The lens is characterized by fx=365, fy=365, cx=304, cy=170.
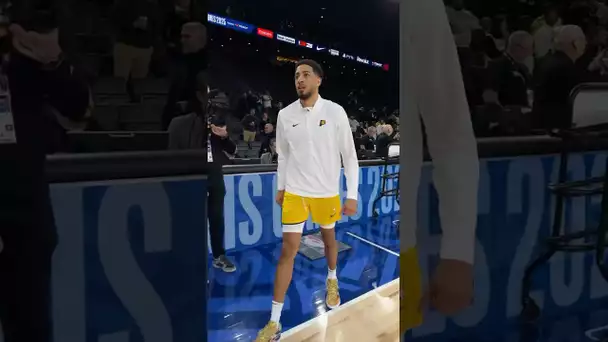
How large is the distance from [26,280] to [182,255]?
1.17 feet

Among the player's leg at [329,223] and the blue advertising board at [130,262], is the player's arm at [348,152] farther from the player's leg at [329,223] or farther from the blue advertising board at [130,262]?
the blue advertising board at [130,262]

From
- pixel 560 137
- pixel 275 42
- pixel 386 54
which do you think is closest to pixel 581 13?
pixel 560 137

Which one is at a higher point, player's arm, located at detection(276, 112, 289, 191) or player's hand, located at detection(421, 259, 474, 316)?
player's arm, located at detection(276, 112, 289, 191)

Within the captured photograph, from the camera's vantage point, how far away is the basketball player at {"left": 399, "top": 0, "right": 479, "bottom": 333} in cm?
100

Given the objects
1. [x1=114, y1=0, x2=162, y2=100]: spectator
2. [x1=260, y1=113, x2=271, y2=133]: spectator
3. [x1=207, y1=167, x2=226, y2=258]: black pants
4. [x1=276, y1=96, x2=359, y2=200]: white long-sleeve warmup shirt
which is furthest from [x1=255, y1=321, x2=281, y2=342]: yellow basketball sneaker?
[x1=260, y1=113, x2=271, y2=133]: spectator

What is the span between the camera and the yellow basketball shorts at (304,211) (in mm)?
1837

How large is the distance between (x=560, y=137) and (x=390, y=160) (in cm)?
333

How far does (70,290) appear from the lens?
90 centimetres

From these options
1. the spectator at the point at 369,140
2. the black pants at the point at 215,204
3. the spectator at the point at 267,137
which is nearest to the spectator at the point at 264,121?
the spectator at the point at 267,137

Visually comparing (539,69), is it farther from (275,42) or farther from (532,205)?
(275,42)

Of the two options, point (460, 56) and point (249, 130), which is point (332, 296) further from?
point (249, 130)

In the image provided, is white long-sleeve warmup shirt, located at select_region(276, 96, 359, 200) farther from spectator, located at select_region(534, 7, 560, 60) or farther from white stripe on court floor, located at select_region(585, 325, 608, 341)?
white stripe on court floor, located at select_region(585, 325, 608, 341)

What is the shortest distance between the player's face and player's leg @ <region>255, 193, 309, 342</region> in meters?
0.55

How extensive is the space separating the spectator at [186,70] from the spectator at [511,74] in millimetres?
792
